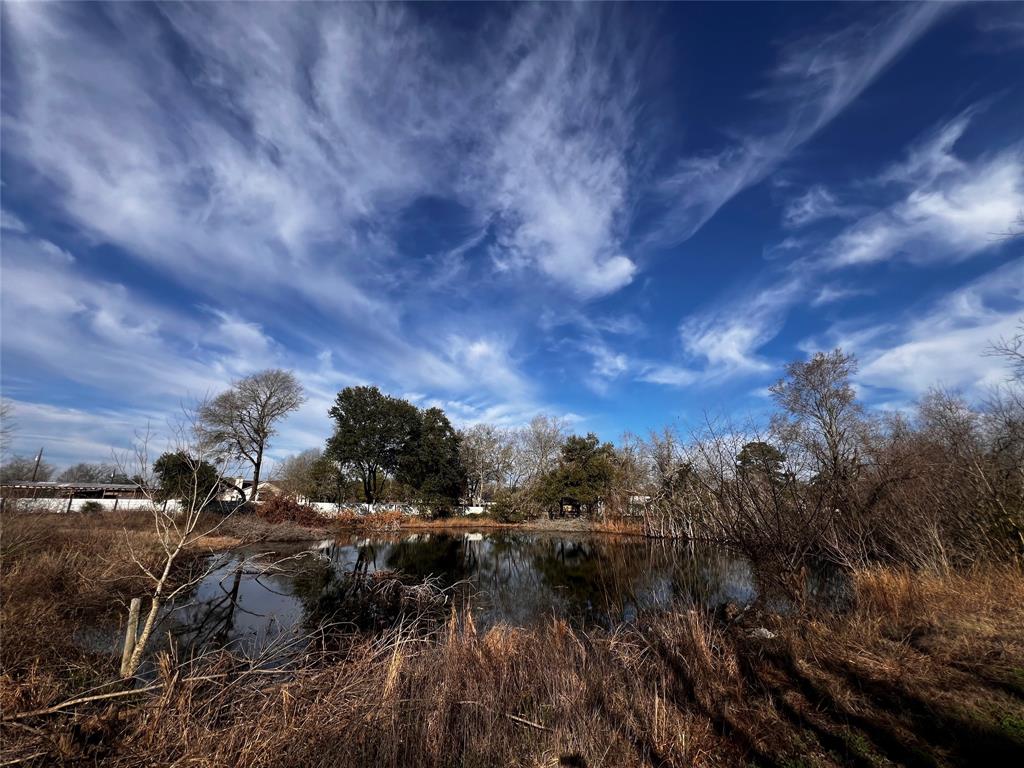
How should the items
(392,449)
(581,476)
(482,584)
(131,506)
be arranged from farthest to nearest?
(392,449) → (581,476) → (131,506) → (482,584)

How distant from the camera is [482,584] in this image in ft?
49.5

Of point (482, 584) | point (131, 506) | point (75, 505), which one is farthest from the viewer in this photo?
point (131, 506)

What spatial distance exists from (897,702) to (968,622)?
263 cm

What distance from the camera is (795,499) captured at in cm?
951

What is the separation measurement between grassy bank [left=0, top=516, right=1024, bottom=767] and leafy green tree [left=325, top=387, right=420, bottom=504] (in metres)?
33.6

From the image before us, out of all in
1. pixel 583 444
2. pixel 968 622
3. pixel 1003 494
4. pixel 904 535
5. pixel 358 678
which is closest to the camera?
pixel 358 678

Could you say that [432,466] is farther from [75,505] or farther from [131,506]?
[75,505]

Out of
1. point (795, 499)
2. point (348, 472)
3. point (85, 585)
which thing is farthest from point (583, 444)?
point (85, 585)

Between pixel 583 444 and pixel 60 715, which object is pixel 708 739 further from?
pixel 583 444

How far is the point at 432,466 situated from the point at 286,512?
544 inches

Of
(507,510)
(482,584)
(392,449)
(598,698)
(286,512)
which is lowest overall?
(482,584)

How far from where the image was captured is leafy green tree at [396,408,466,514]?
41531mm

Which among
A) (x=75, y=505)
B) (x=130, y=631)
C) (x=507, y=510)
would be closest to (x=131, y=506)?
(x=75, y=505)

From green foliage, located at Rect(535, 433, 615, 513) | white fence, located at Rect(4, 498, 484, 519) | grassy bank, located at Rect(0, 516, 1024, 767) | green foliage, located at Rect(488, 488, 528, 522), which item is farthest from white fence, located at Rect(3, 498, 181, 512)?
green foliage, located at Rect(535, 433, 615, 513)
